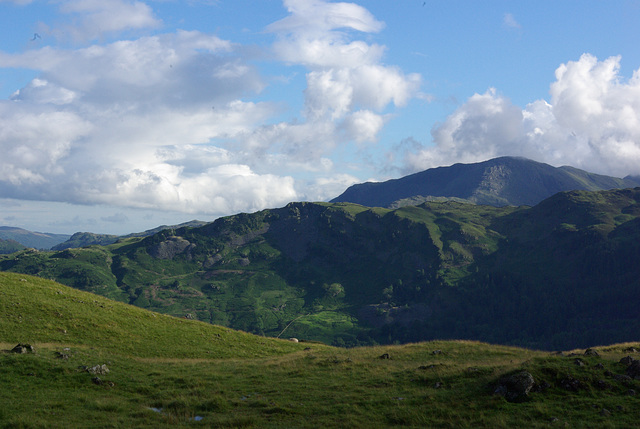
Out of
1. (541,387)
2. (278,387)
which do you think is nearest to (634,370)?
(541,387)

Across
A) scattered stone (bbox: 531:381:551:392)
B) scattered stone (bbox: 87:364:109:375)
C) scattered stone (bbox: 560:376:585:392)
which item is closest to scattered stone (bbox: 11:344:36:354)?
scattered stone (bbox: 87:364:109:375)

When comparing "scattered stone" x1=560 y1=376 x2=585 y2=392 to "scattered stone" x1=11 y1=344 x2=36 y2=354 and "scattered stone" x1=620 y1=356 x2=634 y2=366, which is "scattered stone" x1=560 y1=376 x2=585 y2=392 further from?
"scattered stone" x1=11 y1=344 x2=36 y2=354

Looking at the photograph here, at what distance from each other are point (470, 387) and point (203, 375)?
2269cm

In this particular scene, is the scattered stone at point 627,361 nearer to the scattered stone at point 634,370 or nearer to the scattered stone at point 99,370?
the scattered stone at point 634,370

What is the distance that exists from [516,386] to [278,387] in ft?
58.7

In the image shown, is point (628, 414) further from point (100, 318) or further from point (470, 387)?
point (100, 318)

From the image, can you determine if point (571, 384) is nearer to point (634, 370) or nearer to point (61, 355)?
point (634, 370)

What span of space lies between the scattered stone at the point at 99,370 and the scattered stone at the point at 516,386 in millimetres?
30210

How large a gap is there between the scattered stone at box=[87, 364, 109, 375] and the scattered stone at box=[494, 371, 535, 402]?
30210mm

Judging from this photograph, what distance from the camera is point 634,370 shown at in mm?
30016

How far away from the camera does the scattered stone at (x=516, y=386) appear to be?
27750 millimetres

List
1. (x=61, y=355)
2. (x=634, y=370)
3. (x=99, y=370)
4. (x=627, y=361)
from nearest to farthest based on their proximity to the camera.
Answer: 1. (x=634, y=370)
2. (x=627, y=361)
3. (x=99, y=370)
4. (x=61, y=355)

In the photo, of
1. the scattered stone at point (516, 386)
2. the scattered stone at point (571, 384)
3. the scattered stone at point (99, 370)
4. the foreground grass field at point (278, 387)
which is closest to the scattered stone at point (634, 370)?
the foreground grass field at point (278, 387)

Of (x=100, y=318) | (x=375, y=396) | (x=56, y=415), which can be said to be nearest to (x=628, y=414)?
(x=375, y=396)
